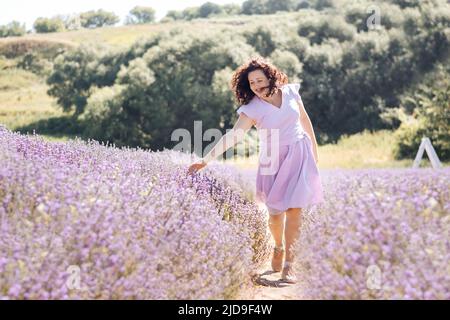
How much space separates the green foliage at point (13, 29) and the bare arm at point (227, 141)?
2286 centimetres

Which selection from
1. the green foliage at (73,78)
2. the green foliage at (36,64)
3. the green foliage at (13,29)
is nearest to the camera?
the green foliage at (73,78)

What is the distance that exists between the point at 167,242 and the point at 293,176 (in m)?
1.48

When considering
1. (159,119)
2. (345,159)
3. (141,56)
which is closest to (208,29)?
(141,56)

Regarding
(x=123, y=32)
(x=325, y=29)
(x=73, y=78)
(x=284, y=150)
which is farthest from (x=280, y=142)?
(x=123, y=32)

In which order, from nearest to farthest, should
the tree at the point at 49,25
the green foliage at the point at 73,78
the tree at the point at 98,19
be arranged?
the green foliage at the point at 73,78
the tree at the point at 49,25
the tree at the point at 98,19

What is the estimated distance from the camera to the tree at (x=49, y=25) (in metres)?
28.5

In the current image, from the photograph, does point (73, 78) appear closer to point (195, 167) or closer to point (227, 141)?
point (195, 167)

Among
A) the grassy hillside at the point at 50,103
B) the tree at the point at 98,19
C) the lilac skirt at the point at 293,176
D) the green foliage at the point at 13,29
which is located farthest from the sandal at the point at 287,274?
the tree at the point at 98,19

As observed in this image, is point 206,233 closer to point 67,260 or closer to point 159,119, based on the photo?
point 67,260

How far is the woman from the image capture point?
3873mm

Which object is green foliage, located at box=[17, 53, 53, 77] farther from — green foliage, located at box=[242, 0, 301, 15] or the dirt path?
the dirt path

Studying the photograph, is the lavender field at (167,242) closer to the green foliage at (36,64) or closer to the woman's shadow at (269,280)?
the woman's shadow at (269,280)

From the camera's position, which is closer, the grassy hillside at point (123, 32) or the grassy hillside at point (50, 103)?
the grassy hillside at point (50, 103)
